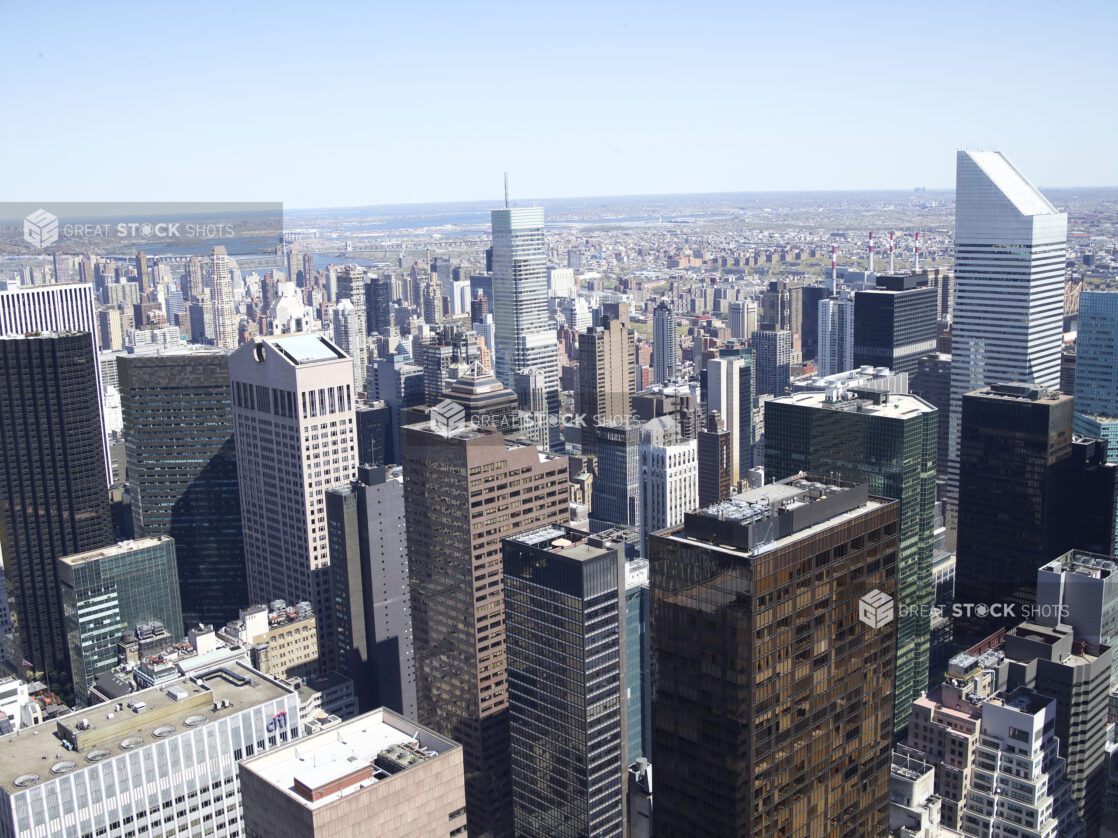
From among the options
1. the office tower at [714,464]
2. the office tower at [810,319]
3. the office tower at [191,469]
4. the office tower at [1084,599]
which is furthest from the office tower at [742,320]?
the office tower at [1084,599]

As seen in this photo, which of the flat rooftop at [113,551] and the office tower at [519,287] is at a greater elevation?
the office tower at [519,287]

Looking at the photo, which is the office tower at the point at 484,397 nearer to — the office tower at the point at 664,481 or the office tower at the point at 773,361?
the office tower at the point at 664,481

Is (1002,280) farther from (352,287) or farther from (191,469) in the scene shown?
(352,287)

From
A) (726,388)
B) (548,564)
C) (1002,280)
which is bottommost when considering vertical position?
(726,388)

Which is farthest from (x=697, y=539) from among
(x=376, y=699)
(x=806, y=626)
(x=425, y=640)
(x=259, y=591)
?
(x=259, y=591)

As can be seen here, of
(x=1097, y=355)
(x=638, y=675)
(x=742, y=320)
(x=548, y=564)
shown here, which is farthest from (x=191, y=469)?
(x=742, y=320)

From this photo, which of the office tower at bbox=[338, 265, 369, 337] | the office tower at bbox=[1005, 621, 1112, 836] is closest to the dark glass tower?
the office tower at bbox=[1005, 621, 1112, 836]

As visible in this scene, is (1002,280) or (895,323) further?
(895,323)
